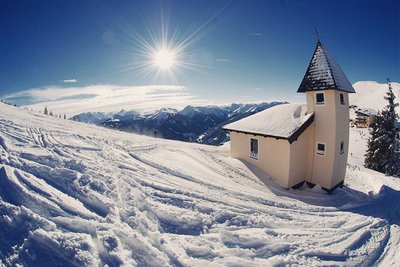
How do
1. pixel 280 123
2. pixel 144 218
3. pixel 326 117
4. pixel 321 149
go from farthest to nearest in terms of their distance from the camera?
pixel 280 123 < pixel 321 149 < pixel 326 117 < pixel 144 218

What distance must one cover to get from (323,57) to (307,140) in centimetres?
560

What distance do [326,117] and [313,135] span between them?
4.80 feet

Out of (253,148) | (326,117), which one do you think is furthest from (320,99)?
(253,148)

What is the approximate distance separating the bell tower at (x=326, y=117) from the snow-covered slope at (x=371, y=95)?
80.8 metres

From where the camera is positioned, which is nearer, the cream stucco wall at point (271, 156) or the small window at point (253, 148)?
the cream stucco wall at point (271, 156)

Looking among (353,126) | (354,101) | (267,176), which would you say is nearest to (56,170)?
(267,176)

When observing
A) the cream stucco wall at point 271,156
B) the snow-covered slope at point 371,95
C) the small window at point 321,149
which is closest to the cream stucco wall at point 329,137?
the small window at point 321,149

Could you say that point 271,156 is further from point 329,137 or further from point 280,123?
point 329,137

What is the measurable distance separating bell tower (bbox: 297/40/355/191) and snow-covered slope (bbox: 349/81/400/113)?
8075cm

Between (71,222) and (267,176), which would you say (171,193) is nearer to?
(71,222)

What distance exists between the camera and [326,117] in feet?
47.8

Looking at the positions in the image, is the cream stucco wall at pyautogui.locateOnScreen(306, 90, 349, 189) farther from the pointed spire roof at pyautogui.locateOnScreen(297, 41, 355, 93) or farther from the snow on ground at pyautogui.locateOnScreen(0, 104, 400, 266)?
the snow on ground at pyautogui.locateOnScreen(0, 104, 400, 266)

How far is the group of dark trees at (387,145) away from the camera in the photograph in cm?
2551

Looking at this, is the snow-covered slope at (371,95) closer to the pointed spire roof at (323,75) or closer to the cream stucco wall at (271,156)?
the pointed spire roof at (323,75)
